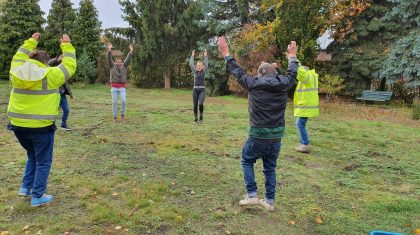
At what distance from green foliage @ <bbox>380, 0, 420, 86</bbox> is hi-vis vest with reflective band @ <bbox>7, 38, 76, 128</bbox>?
17.7 meters

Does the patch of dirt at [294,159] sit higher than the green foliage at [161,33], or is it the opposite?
the green foliage at [161,33]

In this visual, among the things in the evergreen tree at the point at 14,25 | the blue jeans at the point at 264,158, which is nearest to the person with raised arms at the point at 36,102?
the blue jeans at the point at 264,158

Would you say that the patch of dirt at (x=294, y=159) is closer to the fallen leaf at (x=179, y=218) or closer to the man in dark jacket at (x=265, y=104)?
the man in dark jacket at (x=265, y=104)

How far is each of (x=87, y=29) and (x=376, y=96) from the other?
2035 cm

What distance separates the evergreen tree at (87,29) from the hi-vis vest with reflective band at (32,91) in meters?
24.1

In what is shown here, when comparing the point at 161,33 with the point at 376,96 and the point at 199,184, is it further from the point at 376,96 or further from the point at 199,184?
the point at 199,184

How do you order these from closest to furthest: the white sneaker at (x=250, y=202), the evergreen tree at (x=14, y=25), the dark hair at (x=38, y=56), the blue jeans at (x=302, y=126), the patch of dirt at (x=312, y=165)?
1. the dark hair at (x=38, y=56)
2. the white sneaker at (x=250, y=202)
3. the patch of dirt at (x=312, y=165)
4. the blue jeans at (x=302, y=126)
5. the evergreen tree at (x=14, y=25)

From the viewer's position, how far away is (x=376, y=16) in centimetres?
2095

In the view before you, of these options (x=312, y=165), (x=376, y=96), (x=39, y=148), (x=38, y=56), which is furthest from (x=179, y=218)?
(x=376, y=96)

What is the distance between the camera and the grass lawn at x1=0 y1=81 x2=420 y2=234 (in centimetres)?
449

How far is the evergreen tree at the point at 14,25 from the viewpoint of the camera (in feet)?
84.0

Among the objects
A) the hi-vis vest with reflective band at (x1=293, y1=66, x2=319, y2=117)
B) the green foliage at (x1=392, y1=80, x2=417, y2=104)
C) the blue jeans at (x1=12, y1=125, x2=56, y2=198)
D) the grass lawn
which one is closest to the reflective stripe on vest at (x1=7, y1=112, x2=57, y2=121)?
the blue jeans at (x1=12, y1=125, x2=56, y2=198)

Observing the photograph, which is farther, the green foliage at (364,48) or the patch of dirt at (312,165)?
the green foliage at (364,48)

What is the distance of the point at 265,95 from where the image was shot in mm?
4660
